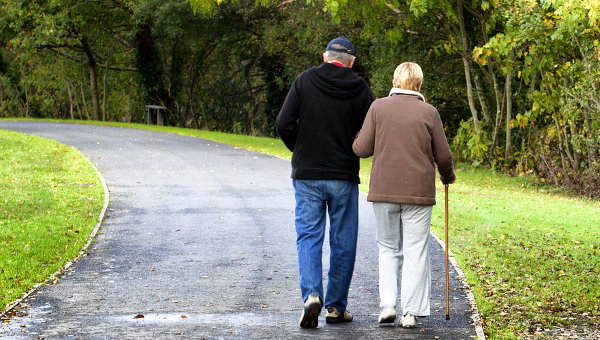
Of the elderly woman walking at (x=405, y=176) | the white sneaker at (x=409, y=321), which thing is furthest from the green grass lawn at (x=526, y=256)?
the elderly woman walking at (x=405, y=176)

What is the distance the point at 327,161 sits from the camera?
19.6 feet

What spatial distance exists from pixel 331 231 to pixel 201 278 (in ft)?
7.52

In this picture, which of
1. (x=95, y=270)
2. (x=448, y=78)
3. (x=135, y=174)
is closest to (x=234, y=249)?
(x=95, y=270)

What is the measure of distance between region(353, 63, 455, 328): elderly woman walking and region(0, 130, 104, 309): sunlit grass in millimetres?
3196

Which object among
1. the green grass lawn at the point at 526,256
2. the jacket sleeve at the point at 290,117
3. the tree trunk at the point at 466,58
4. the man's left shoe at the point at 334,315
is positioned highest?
the tree trunk at the point at 466,58

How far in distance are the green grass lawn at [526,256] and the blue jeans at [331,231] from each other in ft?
3.67

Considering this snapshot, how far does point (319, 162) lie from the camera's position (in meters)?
5.98

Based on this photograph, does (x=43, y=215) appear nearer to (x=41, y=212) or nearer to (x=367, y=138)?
(x=41, y=212)

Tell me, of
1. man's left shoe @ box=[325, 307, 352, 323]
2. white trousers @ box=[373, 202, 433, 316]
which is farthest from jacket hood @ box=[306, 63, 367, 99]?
man's left shoe @ box=[325, 307, 352, 323]

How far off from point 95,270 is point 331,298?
126 inches

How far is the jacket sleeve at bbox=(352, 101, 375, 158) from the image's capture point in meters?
5.87

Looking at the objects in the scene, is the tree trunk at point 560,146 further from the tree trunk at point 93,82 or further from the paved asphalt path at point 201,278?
the tree trunk at point 93,82

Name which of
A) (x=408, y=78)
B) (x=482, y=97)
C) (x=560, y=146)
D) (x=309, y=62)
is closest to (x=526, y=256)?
(x=408, y=78)

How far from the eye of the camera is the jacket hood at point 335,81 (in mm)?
6008
